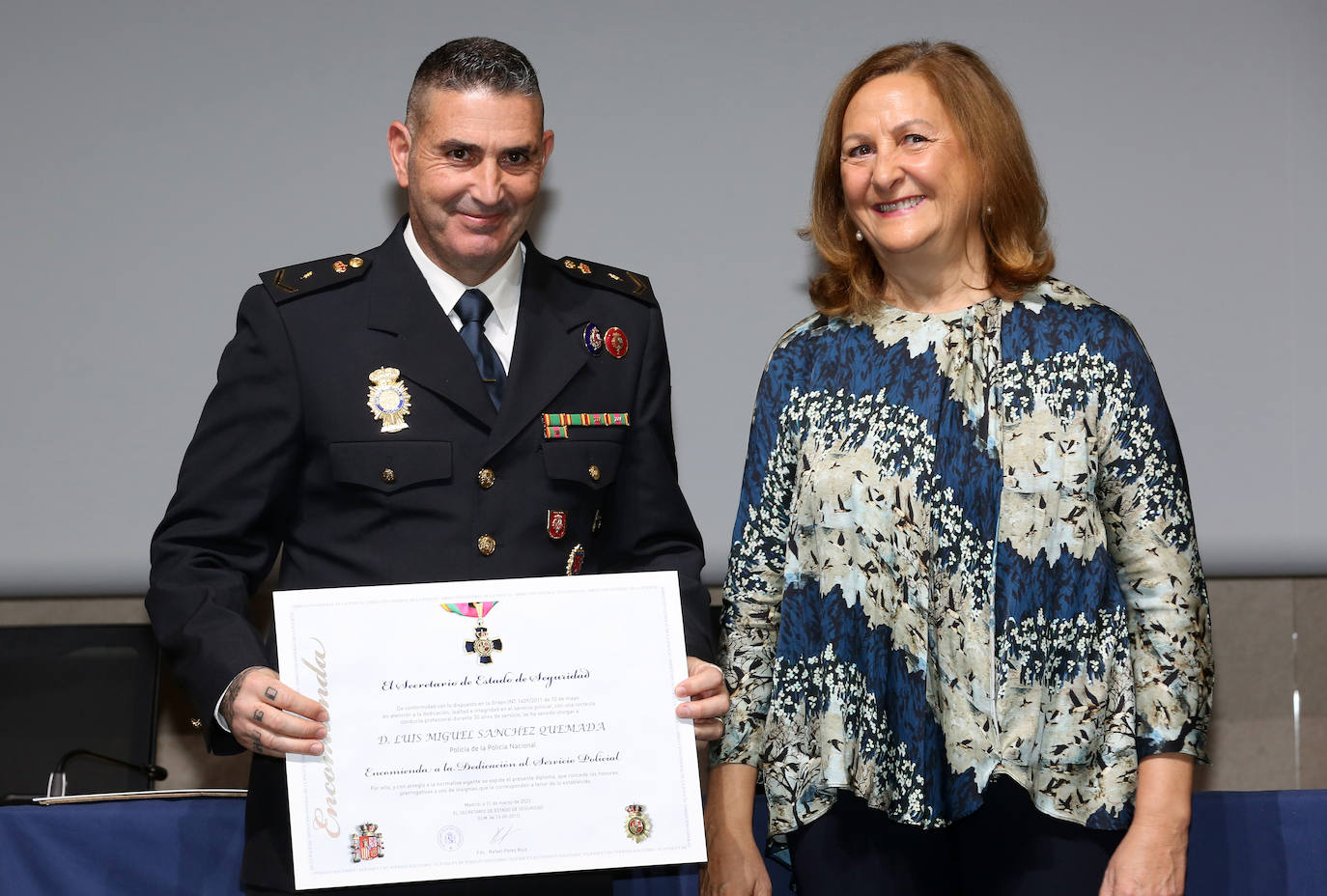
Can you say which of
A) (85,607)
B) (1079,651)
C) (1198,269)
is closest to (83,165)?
(85,607)

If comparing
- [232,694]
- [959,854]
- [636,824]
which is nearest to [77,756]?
[232,694]

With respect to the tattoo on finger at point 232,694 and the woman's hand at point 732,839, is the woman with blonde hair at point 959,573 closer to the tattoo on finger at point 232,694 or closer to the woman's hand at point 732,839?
the woman's hand at point 732,839

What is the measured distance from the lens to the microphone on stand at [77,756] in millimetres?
2285

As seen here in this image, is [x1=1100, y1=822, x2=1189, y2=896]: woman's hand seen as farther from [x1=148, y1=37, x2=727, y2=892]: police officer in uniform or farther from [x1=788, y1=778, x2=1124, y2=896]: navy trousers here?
[x1=148, y1=37, x2=727, y2=892]: police officer in uniform

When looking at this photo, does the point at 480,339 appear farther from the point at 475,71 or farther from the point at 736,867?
the point at 736,867

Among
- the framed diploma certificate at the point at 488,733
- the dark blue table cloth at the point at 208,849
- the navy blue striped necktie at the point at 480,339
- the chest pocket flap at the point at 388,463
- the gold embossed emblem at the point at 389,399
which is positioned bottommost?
the dark blue table cloth at the point at 208,849

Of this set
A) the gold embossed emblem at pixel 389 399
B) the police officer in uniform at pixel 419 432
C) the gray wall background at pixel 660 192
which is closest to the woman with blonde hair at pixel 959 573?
the police officer in uniform at pixel 419 432

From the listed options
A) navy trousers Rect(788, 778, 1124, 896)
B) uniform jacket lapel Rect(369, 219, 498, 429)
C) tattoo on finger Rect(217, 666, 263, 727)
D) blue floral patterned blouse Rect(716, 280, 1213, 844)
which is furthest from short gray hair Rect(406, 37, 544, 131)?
navy trousers Rect(788, 778, 1124, 896)

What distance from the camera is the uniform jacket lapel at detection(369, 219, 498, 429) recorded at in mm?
1652

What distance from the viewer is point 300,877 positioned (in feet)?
4.66

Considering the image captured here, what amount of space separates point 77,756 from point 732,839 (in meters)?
1.59

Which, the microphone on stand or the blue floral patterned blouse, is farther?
the microphone on stand

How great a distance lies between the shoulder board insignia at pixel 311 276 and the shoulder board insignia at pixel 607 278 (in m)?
0.29

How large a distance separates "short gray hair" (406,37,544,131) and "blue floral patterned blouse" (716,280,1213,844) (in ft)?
1.90
